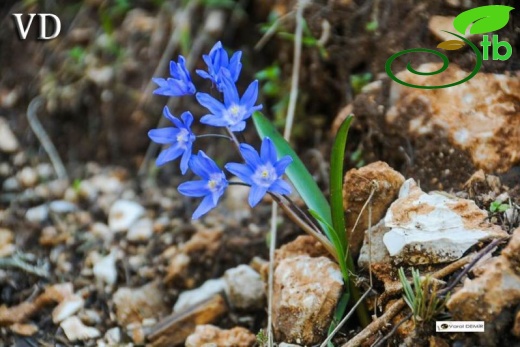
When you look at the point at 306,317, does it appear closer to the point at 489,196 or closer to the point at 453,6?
the point at 489,196

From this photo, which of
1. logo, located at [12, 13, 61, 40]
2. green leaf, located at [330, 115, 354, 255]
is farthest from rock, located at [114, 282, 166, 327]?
logo, located at [12, 13, 61, 40]

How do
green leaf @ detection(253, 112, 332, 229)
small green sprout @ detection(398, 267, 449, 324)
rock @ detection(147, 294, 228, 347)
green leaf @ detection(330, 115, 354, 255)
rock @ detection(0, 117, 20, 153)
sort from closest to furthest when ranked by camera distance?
small green sprout @ detection(398, 267, 449, 324) → green leaf @ detection(330, 115, 354, 255) → green leaf @ detection(253, 112, 332, 229) → rock @ detection(147, 294, 228, 347) → rock @ detection(0, 117, 20, 153)

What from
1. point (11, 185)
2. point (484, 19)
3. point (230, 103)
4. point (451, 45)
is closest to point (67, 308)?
point (11, 185)

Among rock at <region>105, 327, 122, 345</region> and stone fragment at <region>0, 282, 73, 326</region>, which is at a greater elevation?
stone fragment at <region>0, 282, 73, 326</region>

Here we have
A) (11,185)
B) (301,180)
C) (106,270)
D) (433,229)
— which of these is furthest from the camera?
(11,185)

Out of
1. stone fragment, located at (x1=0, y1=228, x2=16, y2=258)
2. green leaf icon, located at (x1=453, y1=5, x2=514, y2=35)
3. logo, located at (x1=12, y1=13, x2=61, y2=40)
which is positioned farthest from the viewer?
logo, located at (x1=12, y1=13, x2=61, y2=40)

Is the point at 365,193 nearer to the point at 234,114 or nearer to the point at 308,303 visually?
the point at 308,303

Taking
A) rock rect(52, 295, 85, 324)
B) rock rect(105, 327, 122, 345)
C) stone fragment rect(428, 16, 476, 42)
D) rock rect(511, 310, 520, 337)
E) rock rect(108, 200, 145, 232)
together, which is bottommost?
rock rect(105, 327, 122, 345)

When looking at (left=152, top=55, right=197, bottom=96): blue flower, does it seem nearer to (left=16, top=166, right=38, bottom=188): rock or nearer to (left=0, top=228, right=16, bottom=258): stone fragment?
(left=0, top=228, right=16, bottom=258): stone fragment
